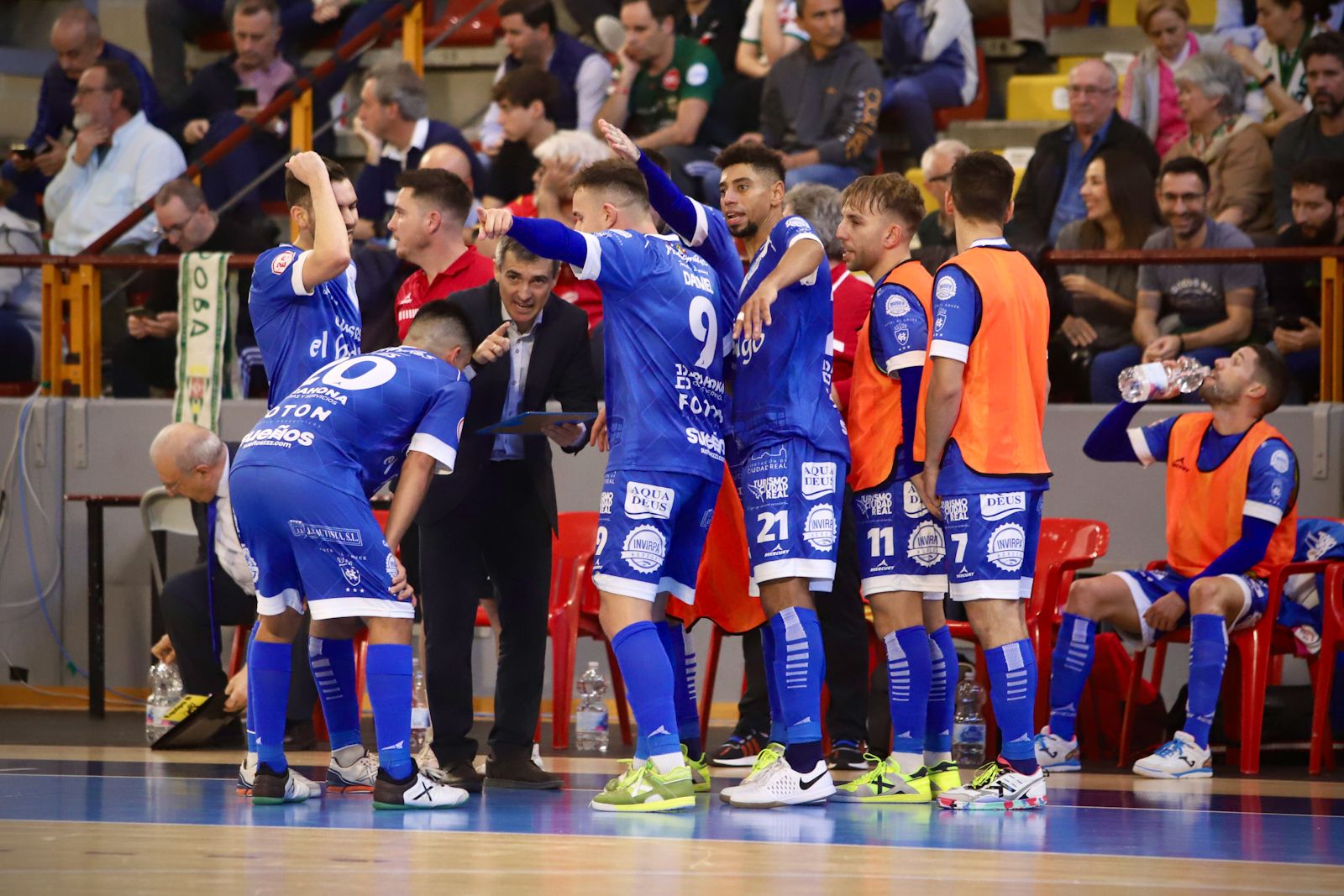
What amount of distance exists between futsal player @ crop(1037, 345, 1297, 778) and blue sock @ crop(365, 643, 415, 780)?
267 centimetres

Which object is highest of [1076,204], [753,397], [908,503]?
[1076,204]

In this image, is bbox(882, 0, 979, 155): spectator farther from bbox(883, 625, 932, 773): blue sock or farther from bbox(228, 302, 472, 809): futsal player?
bbox(228, 302, 472, 809): futsal player

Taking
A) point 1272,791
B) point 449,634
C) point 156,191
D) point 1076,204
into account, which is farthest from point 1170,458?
point 156,191

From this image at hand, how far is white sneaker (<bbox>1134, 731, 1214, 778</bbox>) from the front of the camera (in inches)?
245

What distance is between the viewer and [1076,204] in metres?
8.74

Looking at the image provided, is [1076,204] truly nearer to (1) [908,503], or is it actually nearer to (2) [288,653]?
(1) [908,503]

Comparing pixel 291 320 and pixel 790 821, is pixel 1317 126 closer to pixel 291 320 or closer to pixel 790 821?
pixel 790 821

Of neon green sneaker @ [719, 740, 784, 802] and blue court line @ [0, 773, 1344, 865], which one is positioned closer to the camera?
blue court line @ [0, 773, 1344, 865]

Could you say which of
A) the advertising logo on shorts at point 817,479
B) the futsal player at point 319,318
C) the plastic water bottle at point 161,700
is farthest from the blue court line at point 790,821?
the plastic water bottle at point 161,700

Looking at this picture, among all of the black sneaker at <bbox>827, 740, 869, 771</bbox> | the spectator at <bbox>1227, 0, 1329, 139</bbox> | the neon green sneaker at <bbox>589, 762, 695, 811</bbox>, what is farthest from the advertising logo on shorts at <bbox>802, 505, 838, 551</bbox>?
the spectator at <bbox>1227, 0, 1329, 139</bbox>

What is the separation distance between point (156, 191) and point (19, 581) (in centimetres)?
229

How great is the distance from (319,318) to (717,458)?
135 centimetres

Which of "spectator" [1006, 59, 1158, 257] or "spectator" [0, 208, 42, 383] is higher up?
"spectator" [1006, 59, 1158, 257]

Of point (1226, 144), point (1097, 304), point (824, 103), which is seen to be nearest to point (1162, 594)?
point (1097, 304)
